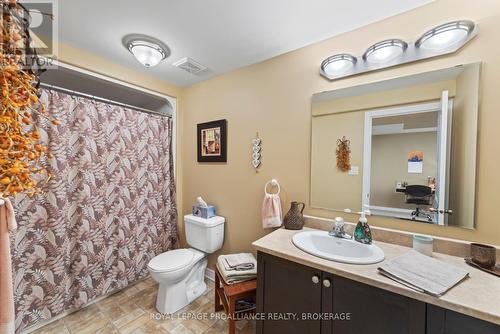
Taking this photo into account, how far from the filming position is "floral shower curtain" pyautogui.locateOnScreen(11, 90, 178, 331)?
4.86ft

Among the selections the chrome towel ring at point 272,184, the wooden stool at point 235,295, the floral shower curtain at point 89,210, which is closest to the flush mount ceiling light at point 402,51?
the chrome towel ring at point 272,184

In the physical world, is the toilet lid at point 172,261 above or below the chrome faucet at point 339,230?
below

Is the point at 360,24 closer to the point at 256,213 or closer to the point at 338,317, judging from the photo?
the point at 256,213

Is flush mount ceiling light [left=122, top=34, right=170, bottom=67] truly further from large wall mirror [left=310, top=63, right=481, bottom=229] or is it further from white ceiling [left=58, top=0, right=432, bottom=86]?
large wall mirror [left=310, top=63, right=481, bottom=229]

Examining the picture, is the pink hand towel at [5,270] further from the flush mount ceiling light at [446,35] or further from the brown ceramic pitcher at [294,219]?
the flush mount ceiling light at [446,35]

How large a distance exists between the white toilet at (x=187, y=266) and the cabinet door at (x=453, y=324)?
5.29 feet

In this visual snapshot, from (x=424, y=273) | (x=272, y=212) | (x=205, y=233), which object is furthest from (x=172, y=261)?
(x=424, y=273)

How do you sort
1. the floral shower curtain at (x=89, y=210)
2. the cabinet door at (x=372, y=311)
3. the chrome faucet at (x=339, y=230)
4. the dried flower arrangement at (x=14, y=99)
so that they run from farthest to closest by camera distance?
1. the floral shower curtain at (x=89, y=210)
2. the chrome faucet at (x=339, y=230)
3. the cabinet door at (x=372, y=311)
4. the dried flower arrangement at (x=14, y=99)

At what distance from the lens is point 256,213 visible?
190 cm

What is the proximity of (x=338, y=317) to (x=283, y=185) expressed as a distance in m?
0.96

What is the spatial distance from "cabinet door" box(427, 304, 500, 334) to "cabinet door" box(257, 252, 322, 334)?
1.45 feet

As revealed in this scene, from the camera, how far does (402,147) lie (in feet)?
4.24

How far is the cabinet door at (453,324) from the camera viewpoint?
0.74 metres

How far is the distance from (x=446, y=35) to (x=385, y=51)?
29cm
